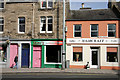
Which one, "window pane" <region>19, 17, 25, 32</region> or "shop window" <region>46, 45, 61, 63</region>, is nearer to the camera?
"shop window" <region>46, 45, 61, 63</region>

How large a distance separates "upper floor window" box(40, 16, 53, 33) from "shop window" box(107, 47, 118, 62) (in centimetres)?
769

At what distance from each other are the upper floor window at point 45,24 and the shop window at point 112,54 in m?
7.69

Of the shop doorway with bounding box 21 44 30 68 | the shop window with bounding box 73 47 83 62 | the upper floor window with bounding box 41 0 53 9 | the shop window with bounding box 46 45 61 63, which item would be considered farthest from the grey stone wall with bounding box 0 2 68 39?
the shop window with bounding box 73 47 83 62

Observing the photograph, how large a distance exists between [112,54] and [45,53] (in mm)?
8228

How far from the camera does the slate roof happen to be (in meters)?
22.0

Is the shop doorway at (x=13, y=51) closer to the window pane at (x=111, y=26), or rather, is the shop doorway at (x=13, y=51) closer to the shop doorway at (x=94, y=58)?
the shop doorway at (x=94, y=58)

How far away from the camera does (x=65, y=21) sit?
2205cm

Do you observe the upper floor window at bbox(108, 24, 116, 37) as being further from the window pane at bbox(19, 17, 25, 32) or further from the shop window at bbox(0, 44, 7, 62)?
the shop window at bbox(0, 44, 7, 62)

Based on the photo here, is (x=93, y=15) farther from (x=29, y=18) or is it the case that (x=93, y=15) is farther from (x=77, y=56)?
(x=29, y=18)

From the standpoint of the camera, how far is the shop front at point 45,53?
21.6 meters

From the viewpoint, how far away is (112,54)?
70.4 feet

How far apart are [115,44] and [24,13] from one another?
11.9 meters

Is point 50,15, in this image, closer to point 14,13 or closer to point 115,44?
point 14,13

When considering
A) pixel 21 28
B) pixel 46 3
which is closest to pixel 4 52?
pixel 21 28
